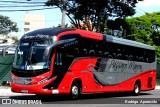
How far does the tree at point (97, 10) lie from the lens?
36406 millimetres

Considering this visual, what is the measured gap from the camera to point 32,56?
18391mm

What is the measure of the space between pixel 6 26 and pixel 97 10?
58.0 meters

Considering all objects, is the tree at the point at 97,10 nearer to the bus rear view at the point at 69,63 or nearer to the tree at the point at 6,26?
the bus rear view at the point at 69,63

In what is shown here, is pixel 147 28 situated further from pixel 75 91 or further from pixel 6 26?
pixel 75 91

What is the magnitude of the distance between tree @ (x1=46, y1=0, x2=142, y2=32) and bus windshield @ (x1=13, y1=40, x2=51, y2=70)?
1769 cm

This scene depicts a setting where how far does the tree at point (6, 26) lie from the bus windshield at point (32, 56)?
239ft

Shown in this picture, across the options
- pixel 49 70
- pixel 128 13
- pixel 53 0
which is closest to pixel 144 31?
pixel 128 13

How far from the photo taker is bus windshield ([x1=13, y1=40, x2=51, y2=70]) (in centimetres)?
1820

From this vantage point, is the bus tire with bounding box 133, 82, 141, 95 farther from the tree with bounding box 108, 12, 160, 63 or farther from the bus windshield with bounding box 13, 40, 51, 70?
the tree with bounding box 108, 12, 160, 63

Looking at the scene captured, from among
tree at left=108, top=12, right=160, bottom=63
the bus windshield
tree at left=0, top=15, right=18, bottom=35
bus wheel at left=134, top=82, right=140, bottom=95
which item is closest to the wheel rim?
the bus windshield

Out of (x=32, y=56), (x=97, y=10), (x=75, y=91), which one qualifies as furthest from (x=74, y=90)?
(x=97, y=10)

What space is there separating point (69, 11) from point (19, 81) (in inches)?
796

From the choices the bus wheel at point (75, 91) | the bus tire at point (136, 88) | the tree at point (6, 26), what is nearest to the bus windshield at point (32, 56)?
the bus wheel at point (75, 91)

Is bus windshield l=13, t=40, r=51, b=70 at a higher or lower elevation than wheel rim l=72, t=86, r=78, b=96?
higher
